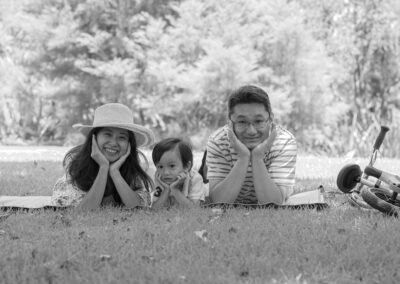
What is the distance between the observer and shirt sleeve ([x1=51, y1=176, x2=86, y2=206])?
4391 millimetres

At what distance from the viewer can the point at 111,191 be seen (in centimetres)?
447

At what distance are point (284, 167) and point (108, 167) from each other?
1.35 m

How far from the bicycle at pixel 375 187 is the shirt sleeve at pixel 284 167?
1.27 ft

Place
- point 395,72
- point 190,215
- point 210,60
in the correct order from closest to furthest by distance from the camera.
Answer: point 190,215
point 210,60
point 395,72

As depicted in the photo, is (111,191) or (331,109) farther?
(331,109)

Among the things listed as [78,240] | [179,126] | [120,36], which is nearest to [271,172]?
[78,240]

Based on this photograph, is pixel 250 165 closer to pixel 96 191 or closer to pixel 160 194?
pixel 160 194

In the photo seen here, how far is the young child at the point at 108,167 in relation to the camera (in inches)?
164

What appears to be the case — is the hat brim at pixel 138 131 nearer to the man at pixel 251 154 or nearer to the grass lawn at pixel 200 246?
the man at pixel 251 154

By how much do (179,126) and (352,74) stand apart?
5.05 metres

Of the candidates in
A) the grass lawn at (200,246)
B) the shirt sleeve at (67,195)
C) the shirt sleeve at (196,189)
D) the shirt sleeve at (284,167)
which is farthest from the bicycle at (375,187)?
the shirt sleeve at (67,195)

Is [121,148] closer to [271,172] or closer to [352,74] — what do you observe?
[271,172]

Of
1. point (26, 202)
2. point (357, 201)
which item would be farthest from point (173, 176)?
point (357, 201)

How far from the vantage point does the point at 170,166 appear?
438 cm
